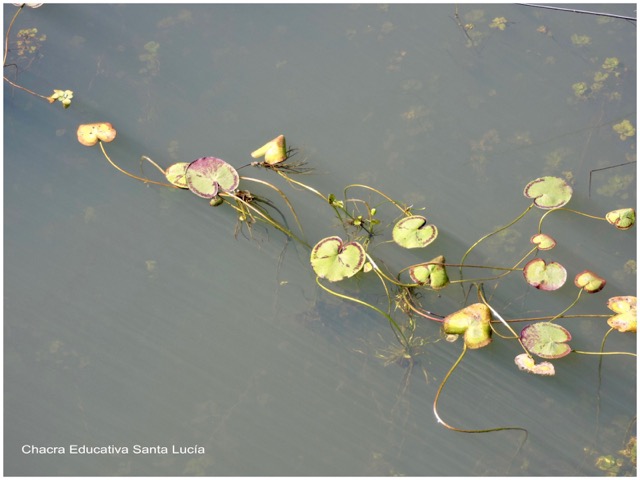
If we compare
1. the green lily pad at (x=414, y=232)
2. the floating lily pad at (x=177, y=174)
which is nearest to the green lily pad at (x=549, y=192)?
the green lily pad at (x=414, y=232)

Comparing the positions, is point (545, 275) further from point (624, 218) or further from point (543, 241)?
point (624, 218)

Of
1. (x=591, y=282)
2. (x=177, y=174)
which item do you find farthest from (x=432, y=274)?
(x=177, y=174)

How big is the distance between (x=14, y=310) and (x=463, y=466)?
1712mm

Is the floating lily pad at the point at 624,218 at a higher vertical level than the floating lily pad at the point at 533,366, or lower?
higher

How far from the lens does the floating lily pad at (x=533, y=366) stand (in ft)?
7.25

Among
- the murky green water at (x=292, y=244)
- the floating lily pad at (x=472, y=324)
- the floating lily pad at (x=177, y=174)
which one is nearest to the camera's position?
the floating lily pad at (x=472, y=324)

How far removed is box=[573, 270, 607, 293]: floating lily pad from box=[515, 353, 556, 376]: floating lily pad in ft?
0.98

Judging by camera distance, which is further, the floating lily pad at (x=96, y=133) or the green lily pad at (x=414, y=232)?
the floating lily pad at (x=96, y=133)

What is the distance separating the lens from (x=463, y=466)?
7.45 feet

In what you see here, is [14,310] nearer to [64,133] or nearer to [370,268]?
[64,133]

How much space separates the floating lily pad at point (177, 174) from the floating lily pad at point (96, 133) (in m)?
0.27

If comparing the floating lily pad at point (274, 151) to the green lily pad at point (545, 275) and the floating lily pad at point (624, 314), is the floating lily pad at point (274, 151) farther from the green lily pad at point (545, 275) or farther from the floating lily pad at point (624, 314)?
the floating lily pad at point (624, 314)

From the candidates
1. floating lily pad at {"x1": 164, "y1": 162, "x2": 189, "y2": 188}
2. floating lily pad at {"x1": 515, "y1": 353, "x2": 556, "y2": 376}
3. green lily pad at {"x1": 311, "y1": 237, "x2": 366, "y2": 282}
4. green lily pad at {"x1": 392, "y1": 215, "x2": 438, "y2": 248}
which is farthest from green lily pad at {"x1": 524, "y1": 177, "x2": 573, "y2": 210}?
floating lily pad at {"x1": 164, "y1": 162, "x2": 189, "y2": 188}

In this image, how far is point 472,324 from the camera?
221 cm
